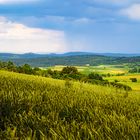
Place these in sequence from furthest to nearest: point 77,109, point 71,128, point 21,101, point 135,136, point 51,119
Result: point 21,101 → point 77,109 → point 51,119 → point 71,128 → point 135,136

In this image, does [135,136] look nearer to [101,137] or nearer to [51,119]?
[101,137]

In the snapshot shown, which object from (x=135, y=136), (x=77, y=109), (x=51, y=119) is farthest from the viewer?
(x=77, y=109)

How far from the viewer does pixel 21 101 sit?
9.20 metres

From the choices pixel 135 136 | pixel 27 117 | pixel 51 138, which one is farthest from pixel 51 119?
pixel 135 136

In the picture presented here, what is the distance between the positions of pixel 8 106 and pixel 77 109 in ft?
4.70

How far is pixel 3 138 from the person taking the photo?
19.4ft

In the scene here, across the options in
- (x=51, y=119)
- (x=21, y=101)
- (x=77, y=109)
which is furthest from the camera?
(x=21, y=101)

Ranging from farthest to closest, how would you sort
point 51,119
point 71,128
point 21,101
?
point 21,101
point 51,119
point 71,128

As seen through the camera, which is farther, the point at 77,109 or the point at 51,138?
the point at 77,109

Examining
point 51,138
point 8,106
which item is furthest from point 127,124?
point 8,106

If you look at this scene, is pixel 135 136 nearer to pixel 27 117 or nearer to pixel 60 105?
pixel 27 117

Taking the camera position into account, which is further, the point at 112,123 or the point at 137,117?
the point at 137,117

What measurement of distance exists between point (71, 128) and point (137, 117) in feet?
5.24

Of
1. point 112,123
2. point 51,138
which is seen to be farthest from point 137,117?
point 51,138
